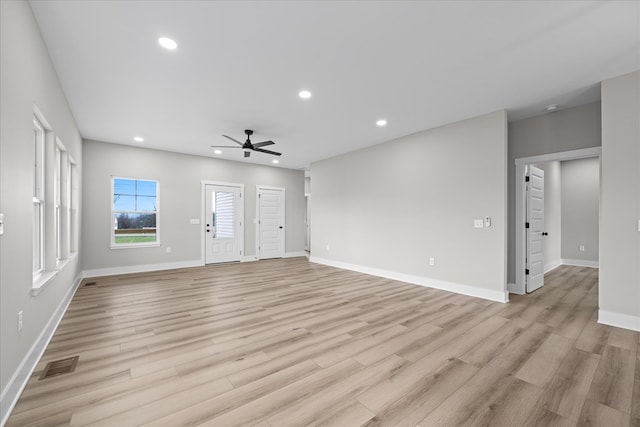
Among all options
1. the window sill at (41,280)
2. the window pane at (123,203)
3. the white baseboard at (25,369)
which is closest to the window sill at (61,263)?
the window sill at (41,280)

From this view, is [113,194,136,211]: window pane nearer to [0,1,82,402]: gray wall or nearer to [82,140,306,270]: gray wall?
[82,140,306,270]: gray wall

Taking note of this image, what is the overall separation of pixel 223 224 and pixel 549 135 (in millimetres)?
7289

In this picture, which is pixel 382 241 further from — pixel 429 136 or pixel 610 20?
pixel 610 20

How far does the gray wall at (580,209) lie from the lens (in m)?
6.54

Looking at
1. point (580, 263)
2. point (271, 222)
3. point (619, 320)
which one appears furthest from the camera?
point (271, 222)

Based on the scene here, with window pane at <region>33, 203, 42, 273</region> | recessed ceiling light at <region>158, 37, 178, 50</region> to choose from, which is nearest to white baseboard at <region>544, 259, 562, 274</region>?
recessed ceiling light at <region>158, 37, 178, 50</region>

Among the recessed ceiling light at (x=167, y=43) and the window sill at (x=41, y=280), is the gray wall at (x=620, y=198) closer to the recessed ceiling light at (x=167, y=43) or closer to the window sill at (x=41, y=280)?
the recessed ceiling light at (x=167, y=43)

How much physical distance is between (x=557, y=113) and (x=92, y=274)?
9063 mm

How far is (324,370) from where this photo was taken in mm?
2203

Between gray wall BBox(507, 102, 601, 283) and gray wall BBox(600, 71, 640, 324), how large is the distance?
723 mm

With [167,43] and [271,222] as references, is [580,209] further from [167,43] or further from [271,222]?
[167,43]

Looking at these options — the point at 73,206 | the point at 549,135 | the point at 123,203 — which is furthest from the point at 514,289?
the point at 123,203

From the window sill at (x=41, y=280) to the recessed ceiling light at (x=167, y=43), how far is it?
97.0 inches

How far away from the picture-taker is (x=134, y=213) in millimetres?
6195
